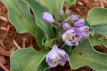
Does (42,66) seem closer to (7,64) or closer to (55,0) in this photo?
(7,64)

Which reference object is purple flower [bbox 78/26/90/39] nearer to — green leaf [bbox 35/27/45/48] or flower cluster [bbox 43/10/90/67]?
flower cluster [bbox 43/10/90/67]

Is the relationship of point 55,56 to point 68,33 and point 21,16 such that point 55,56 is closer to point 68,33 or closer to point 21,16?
point 68,33

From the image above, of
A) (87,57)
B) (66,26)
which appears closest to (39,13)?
(66,26)

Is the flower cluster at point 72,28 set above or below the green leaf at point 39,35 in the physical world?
above

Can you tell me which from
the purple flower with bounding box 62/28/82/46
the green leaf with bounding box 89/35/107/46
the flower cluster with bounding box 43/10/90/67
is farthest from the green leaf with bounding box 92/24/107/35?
the purple flower with bounding box 62/28/82/46

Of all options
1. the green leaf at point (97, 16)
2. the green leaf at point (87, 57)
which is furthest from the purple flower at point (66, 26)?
the green leaf at point (97, 16)

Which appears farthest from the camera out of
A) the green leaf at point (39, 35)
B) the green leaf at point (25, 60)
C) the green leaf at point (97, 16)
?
the green leaf at point (97, 16)

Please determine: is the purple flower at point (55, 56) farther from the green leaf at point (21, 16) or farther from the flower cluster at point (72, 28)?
the green leaf at point (21, 16)
